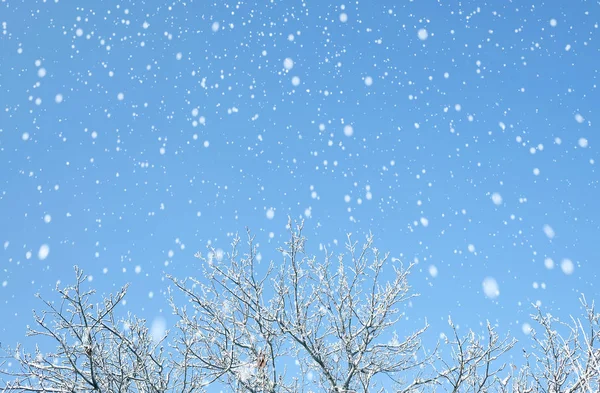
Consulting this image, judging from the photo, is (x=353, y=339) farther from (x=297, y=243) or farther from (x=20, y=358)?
(x=20, y=358)

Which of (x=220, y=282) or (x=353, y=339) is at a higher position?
(x=220, y=282)

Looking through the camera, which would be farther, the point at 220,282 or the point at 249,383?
the point at 220,282

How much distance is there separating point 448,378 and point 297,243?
9.63ft

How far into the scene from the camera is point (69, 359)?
5.32m

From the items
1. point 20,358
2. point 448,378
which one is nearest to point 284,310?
point 448,378

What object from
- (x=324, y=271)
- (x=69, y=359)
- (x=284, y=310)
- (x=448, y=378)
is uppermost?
(x=324, y=271)

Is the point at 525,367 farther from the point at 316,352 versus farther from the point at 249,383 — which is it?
the point at 249,383

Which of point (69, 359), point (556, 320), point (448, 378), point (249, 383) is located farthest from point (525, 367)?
point (69, 359)

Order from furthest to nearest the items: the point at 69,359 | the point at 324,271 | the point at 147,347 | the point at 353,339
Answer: the point at 324,271 → the point at 353,339 → the point at 147,347 → the point at 69,359

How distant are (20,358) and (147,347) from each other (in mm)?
1450

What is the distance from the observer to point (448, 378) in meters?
6.46

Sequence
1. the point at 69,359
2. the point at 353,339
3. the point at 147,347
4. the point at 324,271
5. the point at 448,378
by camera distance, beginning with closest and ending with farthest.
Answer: the point at 69,359
the point at 147,347
the point at 448,378
the point at 353,339
the point at 324,271

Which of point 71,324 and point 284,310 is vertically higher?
point 284,310

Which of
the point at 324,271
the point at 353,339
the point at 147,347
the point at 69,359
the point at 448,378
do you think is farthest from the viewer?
the point at 324,271
